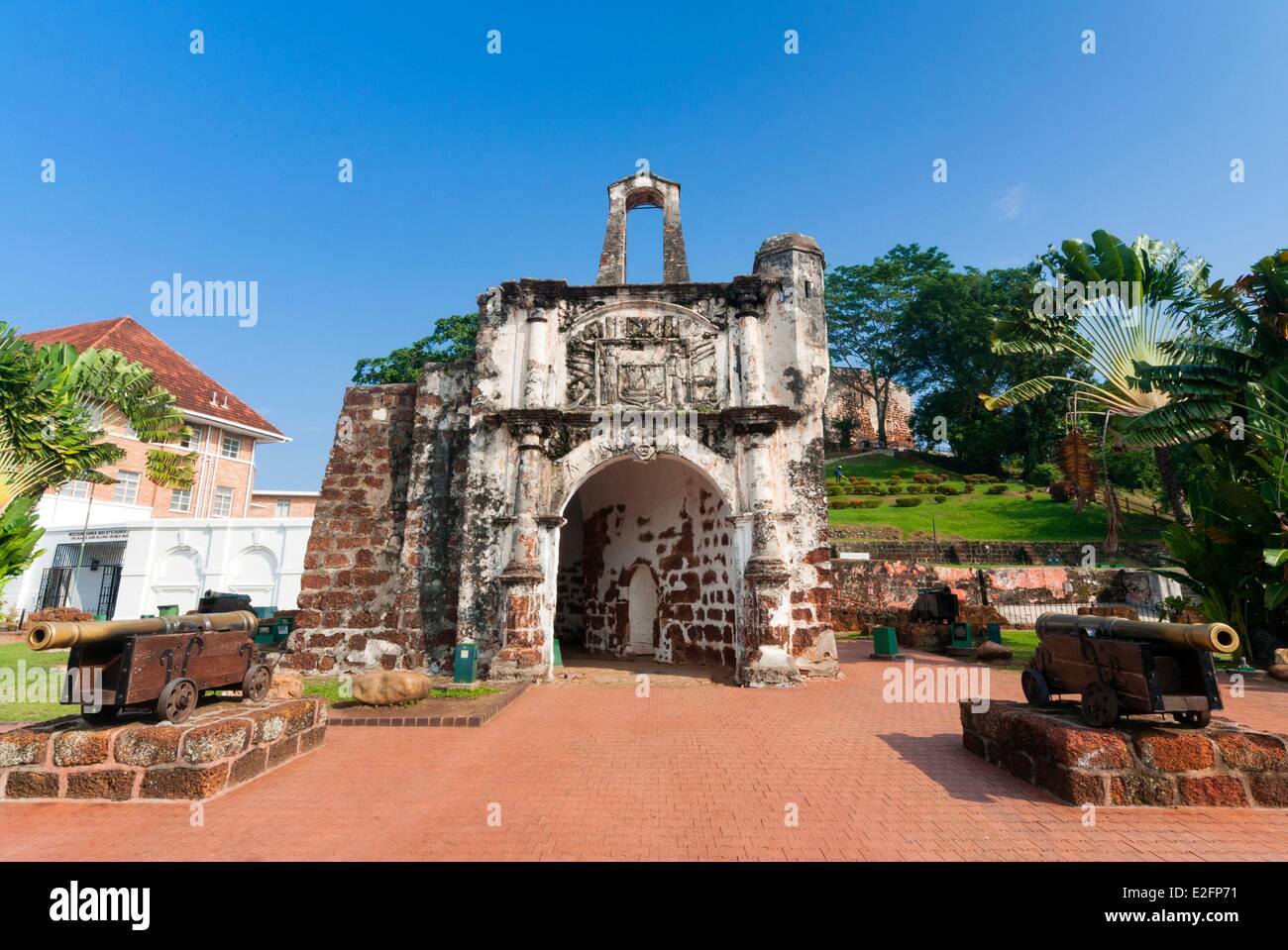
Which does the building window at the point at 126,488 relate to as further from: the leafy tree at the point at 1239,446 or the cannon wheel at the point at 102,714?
the leafy tree at the point at 1239,446

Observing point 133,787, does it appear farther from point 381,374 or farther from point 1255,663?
point 381,374

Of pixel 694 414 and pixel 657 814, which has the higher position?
pixel 694 414

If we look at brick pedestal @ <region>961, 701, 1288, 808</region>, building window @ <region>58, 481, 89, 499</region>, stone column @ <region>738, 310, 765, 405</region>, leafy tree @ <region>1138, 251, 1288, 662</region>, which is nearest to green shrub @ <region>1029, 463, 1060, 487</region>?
leafy tree @ <region>1138, 251, 1288, 662</region>

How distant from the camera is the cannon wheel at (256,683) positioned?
616 cm

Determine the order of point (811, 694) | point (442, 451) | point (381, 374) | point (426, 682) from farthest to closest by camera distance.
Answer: point (381, 374), point (442, 451), point (811, 694), point (426, 682)

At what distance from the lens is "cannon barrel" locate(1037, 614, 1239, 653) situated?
4336 millimetres

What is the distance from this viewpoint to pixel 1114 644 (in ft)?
16.3

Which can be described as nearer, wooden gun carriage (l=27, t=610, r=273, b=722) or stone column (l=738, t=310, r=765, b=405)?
wooden gun carriage (l=27, t=610, r=273, b=722)

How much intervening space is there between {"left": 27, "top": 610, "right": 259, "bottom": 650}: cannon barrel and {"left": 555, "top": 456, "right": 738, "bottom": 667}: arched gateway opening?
22.5ft

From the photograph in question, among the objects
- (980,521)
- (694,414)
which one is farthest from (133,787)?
(980,521)

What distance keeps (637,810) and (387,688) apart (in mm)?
4706

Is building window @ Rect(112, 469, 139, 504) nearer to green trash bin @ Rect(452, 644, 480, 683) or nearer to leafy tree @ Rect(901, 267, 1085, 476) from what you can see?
green trash bin @ Rect(452, 644, 480, 683)

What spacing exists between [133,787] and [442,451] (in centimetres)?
778

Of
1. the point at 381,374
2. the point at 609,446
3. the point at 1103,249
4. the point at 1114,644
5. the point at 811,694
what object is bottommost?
the point at 811,694
